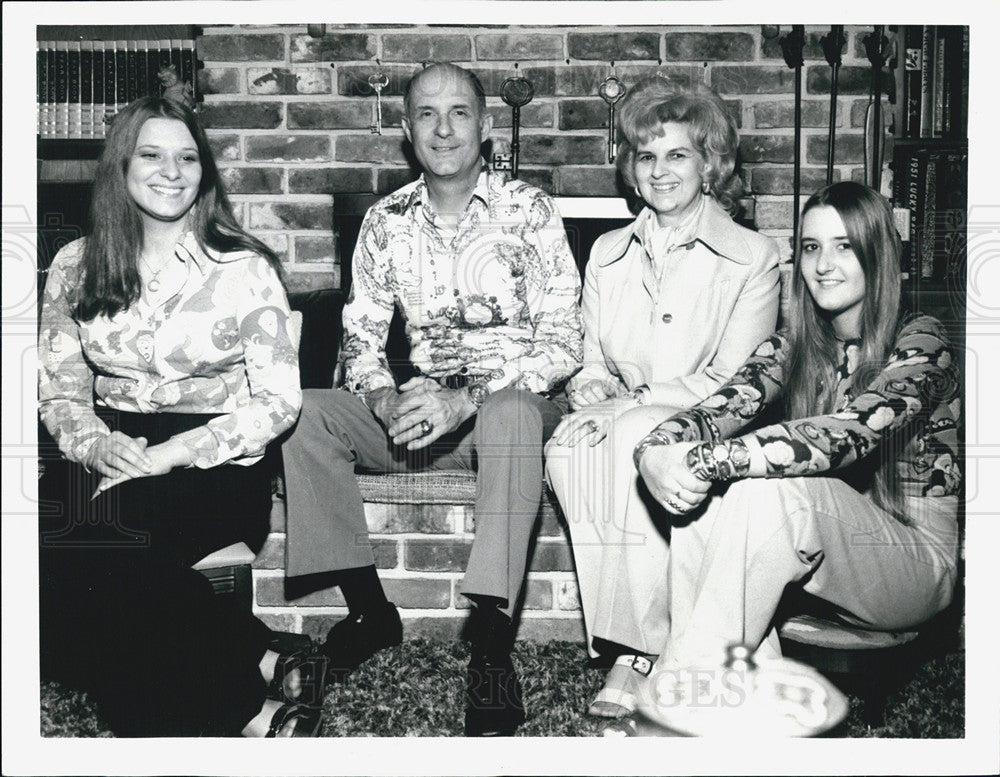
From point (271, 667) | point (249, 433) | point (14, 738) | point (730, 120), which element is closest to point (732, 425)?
point (730, 120)

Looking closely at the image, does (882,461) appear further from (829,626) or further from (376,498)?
(376,498)

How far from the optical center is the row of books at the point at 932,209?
2254 millimetres

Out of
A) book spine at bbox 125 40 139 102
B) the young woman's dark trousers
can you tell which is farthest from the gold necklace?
book spine at bbox 125 40 139 102

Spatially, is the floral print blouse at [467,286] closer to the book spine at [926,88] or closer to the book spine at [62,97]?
the book spine at [62,97]

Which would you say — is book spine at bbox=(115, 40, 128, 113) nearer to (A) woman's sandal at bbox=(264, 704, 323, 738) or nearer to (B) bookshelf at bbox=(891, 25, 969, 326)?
(A) woman's sandal at bbox=(264, 704, 323, 738)

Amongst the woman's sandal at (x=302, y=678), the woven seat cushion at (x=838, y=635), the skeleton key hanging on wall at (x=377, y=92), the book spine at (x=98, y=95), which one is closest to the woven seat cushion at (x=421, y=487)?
the woman's sandal at (x=302, y=678)

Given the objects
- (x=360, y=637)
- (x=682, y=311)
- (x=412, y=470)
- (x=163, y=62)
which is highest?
(x=163, y=62)

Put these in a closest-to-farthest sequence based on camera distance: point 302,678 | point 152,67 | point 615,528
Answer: point 615,528, point 302,678, point 152,67

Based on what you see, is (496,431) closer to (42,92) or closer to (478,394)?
(478,394)

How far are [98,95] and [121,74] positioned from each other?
0.26ft

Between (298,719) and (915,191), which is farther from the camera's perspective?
(915,191)

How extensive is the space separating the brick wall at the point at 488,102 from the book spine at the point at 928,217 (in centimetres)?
20

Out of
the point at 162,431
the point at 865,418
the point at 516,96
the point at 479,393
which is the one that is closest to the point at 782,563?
the point at 865,418

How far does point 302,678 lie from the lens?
87.2 inches
